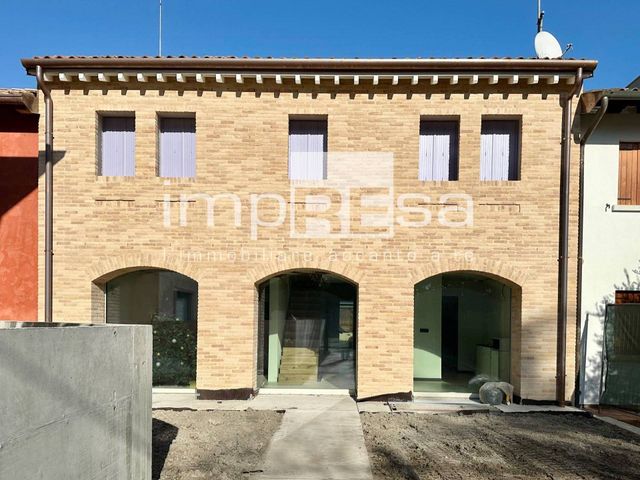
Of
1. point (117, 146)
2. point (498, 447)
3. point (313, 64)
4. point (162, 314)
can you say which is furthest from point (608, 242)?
point (117, 146)

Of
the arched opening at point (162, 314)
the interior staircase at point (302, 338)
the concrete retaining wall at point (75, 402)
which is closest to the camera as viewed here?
the concrete retaining wall at point (75, 402)

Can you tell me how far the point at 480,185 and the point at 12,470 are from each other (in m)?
7.95

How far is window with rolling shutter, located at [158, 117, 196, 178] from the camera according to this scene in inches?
348

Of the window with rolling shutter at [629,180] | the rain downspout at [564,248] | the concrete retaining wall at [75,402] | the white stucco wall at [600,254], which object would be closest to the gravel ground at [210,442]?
the concrete retaining wall at [75,402]

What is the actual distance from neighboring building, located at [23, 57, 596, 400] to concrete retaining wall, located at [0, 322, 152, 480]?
13.5 ft

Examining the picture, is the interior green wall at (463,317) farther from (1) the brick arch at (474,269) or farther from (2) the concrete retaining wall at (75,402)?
(2) the concrete retaining wall at (75,402)

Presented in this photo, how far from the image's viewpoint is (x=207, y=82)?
8570 mm

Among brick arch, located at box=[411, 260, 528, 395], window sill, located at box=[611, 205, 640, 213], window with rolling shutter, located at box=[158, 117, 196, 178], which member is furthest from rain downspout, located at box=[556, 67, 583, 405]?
window with rolling shutter, located at box=[158, 117, 196, 178]

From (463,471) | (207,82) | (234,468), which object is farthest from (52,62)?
(463,471)

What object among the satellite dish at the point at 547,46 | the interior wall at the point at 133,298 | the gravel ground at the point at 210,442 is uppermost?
the satellite dish at the point at 547,46

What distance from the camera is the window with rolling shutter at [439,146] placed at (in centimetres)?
884

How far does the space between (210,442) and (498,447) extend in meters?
3.98

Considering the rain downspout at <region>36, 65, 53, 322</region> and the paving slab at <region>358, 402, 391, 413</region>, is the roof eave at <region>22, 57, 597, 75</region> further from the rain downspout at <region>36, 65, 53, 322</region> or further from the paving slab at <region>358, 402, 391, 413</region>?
the paving slab at <region>358, 402, 391, 413</region>

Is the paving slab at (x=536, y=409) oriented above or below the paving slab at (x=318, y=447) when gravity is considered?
below
